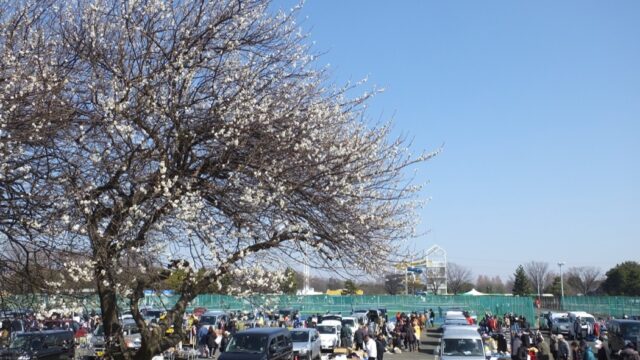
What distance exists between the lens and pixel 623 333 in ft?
89.2

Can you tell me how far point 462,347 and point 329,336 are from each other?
41.6 ft

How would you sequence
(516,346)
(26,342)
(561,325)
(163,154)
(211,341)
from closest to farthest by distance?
(163,154) < (26,342) < (516,346) < (211,341) < (561,325)

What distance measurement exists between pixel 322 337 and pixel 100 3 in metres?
24.4

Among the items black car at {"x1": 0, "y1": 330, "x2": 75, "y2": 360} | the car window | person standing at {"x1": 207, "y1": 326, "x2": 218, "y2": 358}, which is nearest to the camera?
black car at {"x1": 0, "y1": 330, "x2": 75, "y2": 360}

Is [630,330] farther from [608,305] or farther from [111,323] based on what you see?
[608,305]

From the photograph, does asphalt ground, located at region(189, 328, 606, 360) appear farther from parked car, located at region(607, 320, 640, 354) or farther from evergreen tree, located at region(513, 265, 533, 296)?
evergreen tree, located at region(513, 265, 533, 296)

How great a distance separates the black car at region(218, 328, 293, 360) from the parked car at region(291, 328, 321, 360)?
440cm

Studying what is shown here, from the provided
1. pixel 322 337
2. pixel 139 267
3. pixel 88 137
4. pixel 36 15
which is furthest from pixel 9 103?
pixel 322 337

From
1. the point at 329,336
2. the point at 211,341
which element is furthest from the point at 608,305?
the point at 211,341

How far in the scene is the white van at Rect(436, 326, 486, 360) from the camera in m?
20.0

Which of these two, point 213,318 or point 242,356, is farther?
point 213,318

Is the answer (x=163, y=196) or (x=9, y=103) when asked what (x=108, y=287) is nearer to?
(x=163, y=196)

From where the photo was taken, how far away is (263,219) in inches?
387

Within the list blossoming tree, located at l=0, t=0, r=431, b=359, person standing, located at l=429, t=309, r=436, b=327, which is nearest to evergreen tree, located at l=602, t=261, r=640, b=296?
person standing, located at l=429, t=309, r=436, b=327
